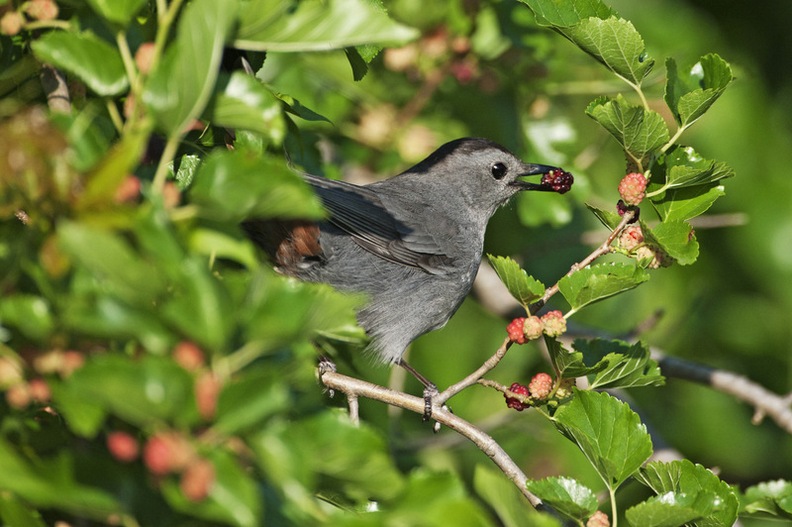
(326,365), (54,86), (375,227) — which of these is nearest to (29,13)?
(54,86)

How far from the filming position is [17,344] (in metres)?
1.58

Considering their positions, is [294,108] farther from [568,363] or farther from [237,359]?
[237,359]

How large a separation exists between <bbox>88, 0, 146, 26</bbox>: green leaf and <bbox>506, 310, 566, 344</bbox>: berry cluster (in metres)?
1.25

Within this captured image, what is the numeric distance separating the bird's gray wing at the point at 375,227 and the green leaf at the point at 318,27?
1.61m

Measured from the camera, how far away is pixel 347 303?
1.64 meters

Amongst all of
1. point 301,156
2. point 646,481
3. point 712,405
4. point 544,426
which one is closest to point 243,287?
point 646,481

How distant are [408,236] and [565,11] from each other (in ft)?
6.19

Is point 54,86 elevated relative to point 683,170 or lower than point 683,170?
elevated

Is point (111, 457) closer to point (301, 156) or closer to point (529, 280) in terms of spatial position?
point (529, 280)

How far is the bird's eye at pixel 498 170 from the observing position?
4720 mm

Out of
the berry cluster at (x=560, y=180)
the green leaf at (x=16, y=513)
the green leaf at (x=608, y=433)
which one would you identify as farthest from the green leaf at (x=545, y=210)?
the green leaf at (x=16, y=513)

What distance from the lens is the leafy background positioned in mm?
1397

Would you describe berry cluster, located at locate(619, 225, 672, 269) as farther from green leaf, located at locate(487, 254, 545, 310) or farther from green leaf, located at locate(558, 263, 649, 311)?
green leaf, located at locate(487, 254, 545, 310)

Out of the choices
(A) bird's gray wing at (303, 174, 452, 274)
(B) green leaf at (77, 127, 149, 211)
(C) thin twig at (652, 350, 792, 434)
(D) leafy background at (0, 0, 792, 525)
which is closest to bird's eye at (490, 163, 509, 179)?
(D) leafy background at (0, 0, 792, 525)
